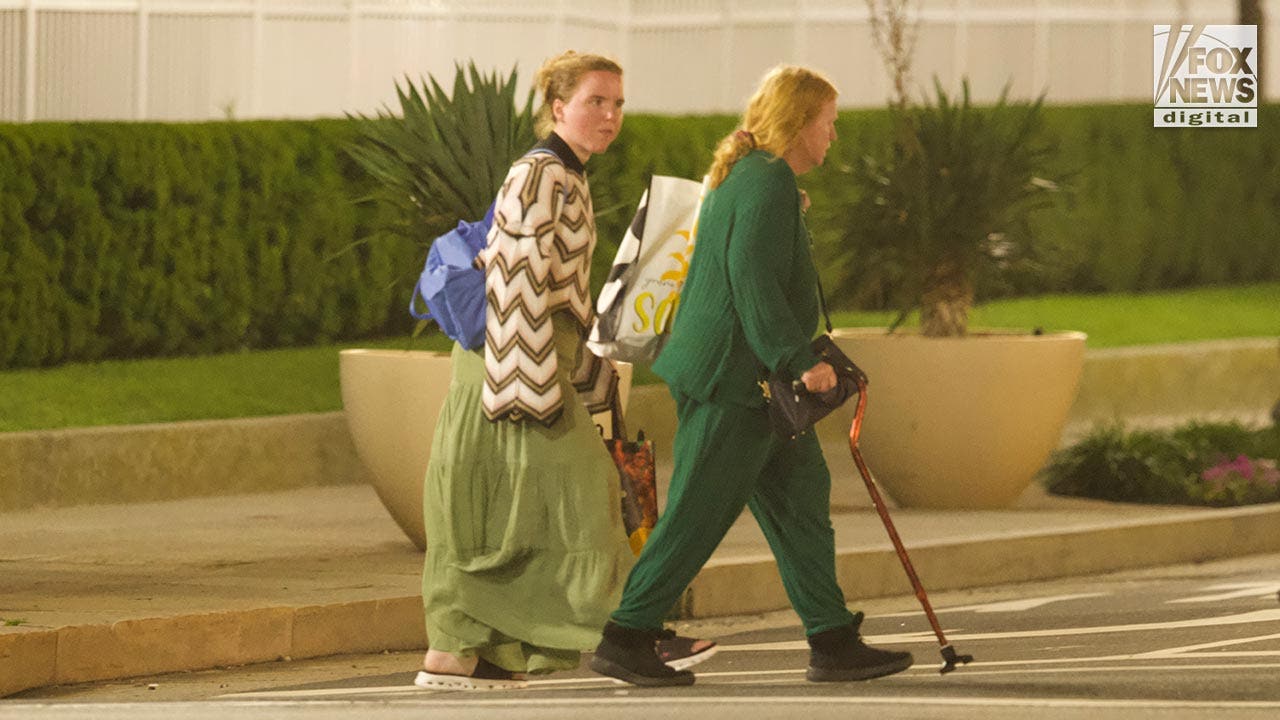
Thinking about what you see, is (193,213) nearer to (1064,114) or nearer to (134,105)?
(134,105)

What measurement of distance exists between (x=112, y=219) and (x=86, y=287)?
424 millimetres

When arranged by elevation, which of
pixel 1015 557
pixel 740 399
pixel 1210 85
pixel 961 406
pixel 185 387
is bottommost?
pixel 1015 557

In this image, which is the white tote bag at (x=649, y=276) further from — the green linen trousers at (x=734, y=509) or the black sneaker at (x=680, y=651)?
the black sneaker at (x=680, y=651)

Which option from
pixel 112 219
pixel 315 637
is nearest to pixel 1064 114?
pixel 112 219

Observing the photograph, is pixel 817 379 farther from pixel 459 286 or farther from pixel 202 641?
pixel 202 641

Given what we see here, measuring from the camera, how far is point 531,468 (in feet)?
26.4

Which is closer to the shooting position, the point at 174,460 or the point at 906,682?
the point at 906,682

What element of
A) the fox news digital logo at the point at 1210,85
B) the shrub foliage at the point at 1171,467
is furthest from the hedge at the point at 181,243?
the fox news digital logo at the point at 1210,85

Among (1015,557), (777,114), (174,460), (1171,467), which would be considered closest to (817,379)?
(777,114)

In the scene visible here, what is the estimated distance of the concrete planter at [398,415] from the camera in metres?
10.9

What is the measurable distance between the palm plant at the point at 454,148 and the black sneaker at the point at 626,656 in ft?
10.9

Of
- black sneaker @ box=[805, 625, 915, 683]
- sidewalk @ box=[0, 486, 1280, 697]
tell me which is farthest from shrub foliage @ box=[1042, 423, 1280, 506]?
black sneaker @ box=[805, 625, 915, 683]

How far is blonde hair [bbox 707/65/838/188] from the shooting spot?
805 cm

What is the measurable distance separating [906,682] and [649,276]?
4.95ft
